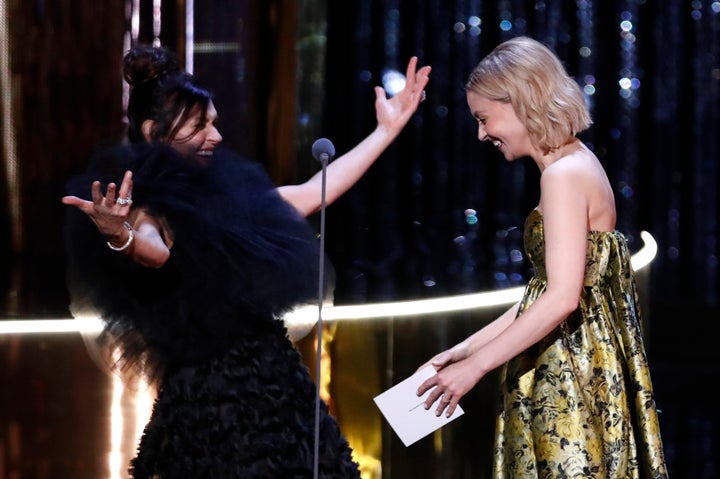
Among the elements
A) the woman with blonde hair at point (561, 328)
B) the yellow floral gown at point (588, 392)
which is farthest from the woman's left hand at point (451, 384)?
the yellow floral gown at point (588, 392)

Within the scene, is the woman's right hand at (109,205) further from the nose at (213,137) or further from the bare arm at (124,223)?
the nose at (213,137)

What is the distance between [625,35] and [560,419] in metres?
4.98

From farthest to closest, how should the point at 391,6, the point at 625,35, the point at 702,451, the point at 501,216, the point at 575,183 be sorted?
1. the point at 625,35
2. the point at 501,216
3. the point at 391,6
4. the point at 702,451
5. the point at 575,183

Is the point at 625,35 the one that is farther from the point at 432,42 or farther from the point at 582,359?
the point at 582,359

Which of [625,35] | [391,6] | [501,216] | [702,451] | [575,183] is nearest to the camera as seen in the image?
[575,183]

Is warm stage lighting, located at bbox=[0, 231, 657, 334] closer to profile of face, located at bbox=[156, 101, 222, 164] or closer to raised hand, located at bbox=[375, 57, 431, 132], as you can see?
raised hand, located at bbox=[375, 57, 431, 132]

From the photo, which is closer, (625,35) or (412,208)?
(412,208)

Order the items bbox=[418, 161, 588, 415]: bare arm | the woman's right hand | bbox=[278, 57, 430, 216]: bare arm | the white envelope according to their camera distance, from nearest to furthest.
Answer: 1. the woman's right hand
2. bbox=[418, 161, 588, 415]: bare arm
3. the white envelope
4. bbox=[278, 57, 430, 216]: bare arm

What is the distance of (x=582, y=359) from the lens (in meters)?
1.99

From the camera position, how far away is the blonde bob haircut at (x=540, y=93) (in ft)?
6.52

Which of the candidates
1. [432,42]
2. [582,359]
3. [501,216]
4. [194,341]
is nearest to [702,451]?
[501,216]

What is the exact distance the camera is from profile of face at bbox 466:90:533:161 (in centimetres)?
204

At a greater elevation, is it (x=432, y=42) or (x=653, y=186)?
(x=432, y=42)

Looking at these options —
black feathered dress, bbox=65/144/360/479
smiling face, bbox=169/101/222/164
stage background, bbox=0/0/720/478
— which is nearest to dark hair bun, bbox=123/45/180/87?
smiling face, bbox=169/101/222/164
